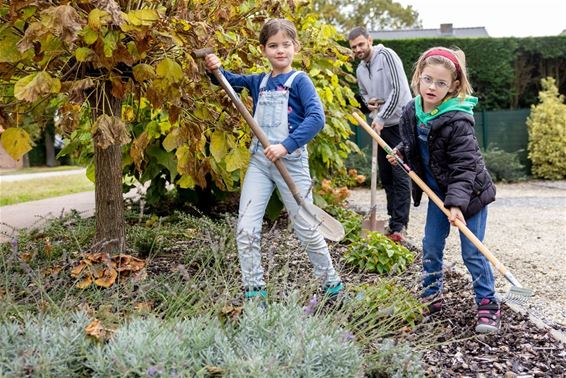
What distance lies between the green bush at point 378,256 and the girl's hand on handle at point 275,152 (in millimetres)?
1162

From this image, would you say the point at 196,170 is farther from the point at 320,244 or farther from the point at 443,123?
the point at 443,123

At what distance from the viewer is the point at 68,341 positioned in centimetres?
215

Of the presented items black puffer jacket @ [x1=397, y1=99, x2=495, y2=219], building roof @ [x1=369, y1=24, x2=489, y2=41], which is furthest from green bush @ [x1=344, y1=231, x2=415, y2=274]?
building roof @ [x1=369, y1=24, x2=489, y2=41]

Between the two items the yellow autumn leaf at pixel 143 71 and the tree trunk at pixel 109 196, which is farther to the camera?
the tree trunk at pixel 109 196

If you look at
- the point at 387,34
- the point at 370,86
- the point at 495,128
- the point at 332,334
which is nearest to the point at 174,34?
the point at 332,334

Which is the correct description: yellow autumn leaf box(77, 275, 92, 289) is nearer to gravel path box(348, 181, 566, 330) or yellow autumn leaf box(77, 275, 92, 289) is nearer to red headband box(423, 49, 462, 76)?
gravel path box(348, 181, 566, 330)

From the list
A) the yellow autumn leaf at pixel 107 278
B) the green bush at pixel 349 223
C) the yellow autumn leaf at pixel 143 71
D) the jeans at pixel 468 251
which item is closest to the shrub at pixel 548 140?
the green bush at pixel 349 223

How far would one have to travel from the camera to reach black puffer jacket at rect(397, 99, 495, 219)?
3.07 metres

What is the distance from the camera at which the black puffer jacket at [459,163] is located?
10.1ft

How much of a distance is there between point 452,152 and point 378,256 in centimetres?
119

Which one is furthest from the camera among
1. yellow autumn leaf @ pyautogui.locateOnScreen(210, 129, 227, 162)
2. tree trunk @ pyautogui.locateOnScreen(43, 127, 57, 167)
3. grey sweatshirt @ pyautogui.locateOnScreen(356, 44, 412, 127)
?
tree trunk @ pyautogui.locateOnScreen(43, 127, 57, 167)

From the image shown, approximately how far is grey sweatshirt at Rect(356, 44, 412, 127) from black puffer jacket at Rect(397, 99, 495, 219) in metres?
2.13

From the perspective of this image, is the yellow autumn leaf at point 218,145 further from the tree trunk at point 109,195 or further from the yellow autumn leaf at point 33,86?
the yellow autumn leaf at point 33,86

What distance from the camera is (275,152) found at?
3.08 metres
